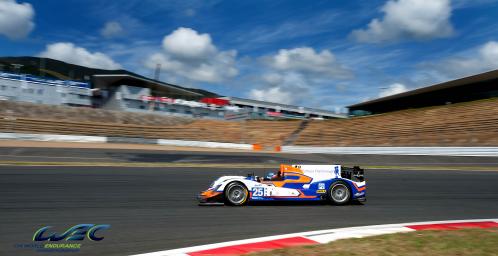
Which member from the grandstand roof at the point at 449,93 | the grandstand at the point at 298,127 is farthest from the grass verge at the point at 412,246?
the grandstand roof at the point at 449,93

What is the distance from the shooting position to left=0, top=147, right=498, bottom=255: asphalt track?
606 centimetres

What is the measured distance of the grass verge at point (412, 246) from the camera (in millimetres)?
5109

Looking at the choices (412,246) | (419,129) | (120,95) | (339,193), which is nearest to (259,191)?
(339,193)

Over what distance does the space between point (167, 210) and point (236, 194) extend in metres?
1.53

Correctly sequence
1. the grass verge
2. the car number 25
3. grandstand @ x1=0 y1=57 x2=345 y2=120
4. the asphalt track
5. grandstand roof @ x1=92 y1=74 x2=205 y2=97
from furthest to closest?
grandstand roof @ x1=92 y1=74 x2=205 y2=97
grandstand @ x1=0 y1=57 x2=345 y2=120
the car number 25
the asphalt track
the grass verge

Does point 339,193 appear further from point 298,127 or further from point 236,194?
point 298,127

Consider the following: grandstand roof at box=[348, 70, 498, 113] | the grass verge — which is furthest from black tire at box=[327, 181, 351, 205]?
grandstand roof at box=[348, 70, 498, 113]

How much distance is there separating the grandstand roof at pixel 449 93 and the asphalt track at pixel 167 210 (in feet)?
115

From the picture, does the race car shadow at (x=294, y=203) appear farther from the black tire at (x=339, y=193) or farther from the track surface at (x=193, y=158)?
the track surface at (x=193, y=158)

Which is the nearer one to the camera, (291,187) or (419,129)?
(291,187)

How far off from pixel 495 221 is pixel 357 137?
3145cm

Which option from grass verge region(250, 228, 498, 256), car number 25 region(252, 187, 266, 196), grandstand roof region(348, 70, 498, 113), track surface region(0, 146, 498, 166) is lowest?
grass verge region(250, 228, 498, 256)

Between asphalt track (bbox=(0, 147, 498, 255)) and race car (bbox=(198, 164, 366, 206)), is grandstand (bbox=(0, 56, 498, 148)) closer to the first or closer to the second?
asphalt track (bbox=(0, 147, 498, 255))

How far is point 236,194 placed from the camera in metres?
8.76
